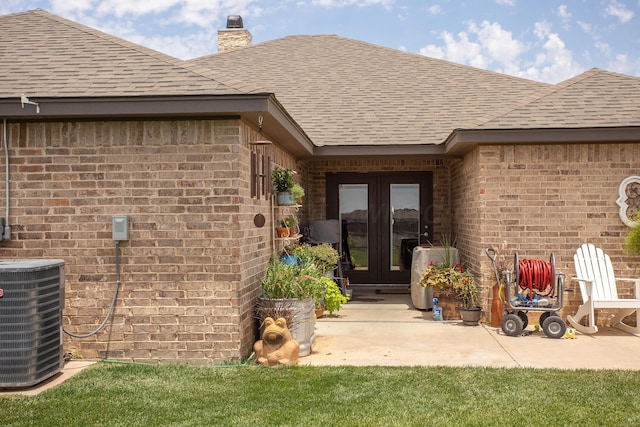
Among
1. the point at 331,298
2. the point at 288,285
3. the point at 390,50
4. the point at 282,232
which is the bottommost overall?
the point at 331,298

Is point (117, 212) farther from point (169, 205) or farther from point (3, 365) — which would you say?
point (3, 365)

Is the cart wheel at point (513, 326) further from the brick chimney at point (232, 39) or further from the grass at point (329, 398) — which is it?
the brick chimney at point (232, 39)

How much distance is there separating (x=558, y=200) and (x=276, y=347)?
4759 mm

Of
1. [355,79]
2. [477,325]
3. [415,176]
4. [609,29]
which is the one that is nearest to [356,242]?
[415,176]

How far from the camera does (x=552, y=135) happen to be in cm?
880

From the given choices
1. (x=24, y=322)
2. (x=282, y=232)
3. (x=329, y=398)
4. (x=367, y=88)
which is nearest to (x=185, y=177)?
(x=24, y=322)

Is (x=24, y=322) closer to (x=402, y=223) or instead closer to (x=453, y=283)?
(x=453, y=283)

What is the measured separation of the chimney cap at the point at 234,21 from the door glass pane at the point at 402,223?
746 cm

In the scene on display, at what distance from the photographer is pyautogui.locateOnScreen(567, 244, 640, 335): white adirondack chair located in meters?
8.43

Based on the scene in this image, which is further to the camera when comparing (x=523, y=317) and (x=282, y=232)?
(x=282, y=232)

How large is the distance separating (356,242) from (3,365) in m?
8.70

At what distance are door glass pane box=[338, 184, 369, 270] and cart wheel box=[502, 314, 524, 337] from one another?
5.39 metres

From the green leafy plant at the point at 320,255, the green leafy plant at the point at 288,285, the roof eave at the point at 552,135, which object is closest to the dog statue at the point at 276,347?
the green leafy plant at the point at 288,285

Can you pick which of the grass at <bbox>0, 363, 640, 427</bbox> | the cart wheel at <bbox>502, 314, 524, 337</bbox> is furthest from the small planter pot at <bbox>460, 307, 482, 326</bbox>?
the grass at <bbox>0, 363, 640, 427</bbox>
